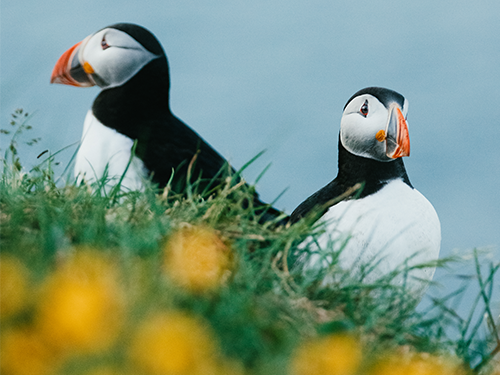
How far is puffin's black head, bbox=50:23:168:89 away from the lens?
4137mm

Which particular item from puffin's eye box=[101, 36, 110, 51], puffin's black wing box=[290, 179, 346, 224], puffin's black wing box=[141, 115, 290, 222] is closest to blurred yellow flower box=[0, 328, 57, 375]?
puffin's black wing box=[141, 115, 290, 222]

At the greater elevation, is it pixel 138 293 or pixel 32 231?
pixel 138 293

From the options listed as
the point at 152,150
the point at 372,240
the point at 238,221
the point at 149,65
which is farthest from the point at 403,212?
the point at 149,65

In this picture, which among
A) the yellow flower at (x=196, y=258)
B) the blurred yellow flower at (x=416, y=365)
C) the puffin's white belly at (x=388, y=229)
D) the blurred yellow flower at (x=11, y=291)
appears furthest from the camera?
the puffin's white belly at (x=388, y=229)

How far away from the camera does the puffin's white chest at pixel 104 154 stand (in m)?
3.65

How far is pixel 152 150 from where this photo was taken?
3699 mm

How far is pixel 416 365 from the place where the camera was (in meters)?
1.92

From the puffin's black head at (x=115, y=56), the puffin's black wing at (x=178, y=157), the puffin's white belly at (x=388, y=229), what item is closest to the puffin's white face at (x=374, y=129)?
the puffin's white belly at (x=388, y=229)

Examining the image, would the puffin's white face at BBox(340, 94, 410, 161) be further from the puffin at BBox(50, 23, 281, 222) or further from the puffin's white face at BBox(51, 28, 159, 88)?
the puffin's white face at BBox(51, 28, 159, 88)

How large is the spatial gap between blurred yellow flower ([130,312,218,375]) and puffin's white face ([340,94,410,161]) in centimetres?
228

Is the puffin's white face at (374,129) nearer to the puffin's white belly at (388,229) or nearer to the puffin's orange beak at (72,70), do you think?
the puffin's white belly at (388,229)

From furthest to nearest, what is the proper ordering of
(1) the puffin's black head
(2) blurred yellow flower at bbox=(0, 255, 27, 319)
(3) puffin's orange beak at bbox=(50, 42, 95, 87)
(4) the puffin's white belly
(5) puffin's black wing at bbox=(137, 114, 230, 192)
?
(3) puffin's orange beak at bbox=(50, 42, 95, 87) → (1) the puffin's black head → (5) puffin's black wing at bbox=(137, 114, 230, 192) → (4) the puffin's white belly → (2) blurred yellow flower at bbox=(0, 255, 27, 319)

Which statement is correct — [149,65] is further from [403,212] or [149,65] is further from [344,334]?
[344,334]

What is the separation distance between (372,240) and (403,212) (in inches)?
10.9
